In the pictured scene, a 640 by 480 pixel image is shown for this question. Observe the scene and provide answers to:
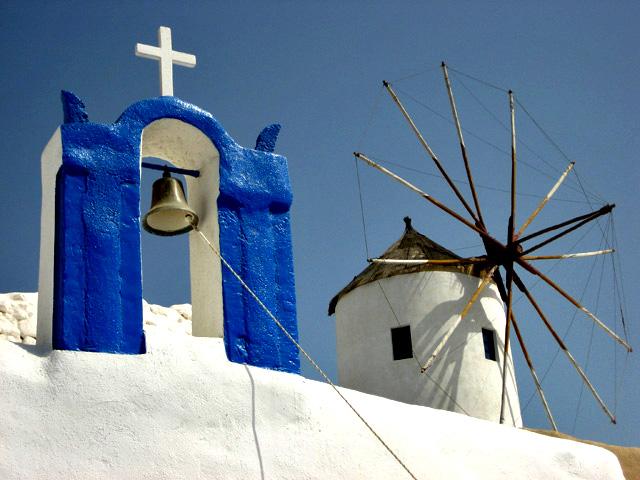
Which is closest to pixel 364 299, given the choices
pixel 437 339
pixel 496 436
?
pixel 437 339

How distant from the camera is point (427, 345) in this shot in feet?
35.4

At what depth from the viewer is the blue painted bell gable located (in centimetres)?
595

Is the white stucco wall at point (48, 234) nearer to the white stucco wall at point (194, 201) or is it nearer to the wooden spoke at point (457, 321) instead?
the white stucco wall at point (194, 201)

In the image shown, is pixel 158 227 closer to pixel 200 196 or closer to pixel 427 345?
pixel 200 196

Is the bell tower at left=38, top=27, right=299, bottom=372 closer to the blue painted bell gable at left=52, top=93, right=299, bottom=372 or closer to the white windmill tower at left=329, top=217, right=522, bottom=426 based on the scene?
the blue painted bell gable at left=52, top=93, right=299, bottom=372

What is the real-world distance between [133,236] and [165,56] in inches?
55.8

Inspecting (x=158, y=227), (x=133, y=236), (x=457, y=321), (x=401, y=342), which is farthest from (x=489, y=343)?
(x=133, y=236)

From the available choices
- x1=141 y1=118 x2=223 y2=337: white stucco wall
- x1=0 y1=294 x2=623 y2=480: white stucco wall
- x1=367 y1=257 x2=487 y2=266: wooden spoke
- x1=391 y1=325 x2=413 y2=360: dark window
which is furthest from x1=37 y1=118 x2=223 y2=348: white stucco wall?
x1=391 y1=325 x2=413 y2=360: dark window

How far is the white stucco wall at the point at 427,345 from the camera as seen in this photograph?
1069 centimetres

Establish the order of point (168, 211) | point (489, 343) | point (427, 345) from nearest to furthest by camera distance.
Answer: point (168, 211) < point (427, 345) < point (489, 343)

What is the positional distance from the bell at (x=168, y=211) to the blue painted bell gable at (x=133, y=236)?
284 mm

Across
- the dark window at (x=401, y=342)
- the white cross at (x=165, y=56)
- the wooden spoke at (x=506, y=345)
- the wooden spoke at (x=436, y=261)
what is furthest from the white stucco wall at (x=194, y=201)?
the wooden spoke at (x=506, y=345)

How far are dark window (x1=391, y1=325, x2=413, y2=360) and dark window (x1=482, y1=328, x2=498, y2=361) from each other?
0.83m

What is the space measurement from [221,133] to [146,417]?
2113 millimetres
